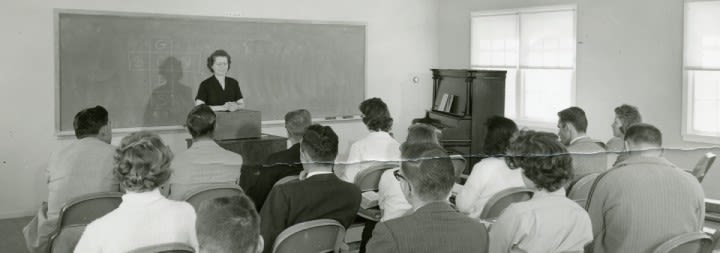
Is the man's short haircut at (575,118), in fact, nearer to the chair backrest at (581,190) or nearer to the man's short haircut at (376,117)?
the chair backrest at (581,190)

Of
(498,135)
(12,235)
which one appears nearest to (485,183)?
(498,135)

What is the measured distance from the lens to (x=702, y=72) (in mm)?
6160

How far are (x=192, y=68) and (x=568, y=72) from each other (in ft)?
13.3

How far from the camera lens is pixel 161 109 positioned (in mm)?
6668

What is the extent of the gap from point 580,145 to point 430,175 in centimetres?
249

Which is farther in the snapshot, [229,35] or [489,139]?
[229,35]

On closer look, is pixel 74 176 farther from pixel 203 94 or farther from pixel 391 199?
pixel 203 94

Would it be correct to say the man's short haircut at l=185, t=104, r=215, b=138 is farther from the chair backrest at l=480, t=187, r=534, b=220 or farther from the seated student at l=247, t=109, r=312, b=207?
the chair backrest at l=480, t=187, r=534, b=220

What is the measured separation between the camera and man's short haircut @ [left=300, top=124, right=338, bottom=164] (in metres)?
3.01

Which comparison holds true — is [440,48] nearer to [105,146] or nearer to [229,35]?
[229,35]

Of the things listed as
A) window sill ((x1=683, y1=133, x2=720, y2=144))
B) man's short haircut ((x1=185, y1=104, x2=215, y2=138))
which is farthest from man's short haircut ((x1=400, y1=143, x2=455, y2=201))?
window sill ((x1=683, y1=133, x2=720, y2=144))

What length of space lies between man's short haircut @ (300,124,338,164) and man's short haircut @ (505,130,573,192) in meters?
0.92

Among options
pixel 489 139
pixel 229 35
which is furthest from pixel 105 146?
pixel 229 35

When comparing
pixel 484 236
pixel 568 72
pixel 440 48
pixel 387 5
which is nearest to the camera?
pixel 484 236
